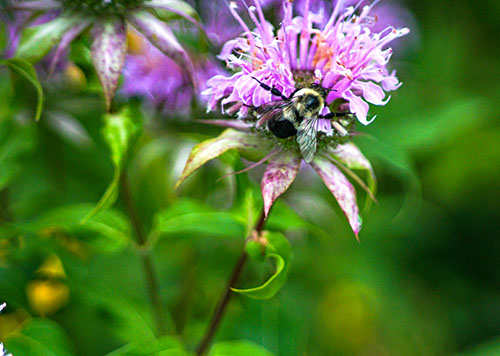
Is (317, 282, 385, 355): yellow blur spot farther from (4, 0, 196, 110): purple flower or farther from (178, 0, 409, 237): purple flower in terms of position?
(4, 0, 196, 110): purple flower

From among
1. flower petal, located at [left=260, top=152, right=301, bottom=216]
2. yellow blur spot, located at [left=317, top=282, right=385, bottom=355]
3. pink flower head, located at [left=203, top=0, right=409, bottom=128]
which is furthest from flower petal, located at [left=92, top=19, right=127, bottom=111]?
yellow blur spot, located at [left=317, top=282, right=385, bottom=355]

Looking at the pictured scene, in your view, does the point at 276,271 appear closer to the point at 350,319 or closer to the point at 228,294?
the point at 228,294

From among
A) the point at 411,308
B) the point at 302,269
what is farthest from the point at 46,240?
the point at 411,308

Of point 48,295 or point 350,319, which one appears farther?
point 350,319

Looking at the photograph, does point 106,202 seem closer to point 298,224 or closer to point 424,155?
point 298,224

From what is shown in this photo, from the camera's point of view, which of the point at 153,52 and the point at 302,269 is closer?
the point at 153,52

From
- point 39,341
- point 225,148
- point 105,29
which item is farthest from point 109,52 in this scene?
point 39,341
